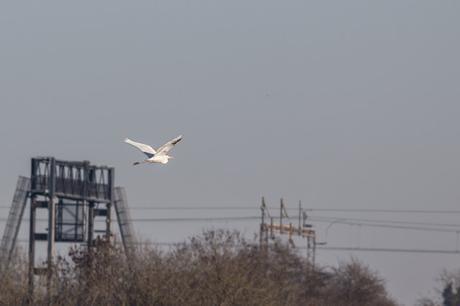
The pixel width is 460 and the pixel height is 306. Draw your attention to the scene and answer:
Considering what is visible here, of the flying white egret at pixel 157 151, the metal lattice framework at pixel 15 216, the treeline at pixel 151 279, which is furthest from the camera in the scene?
the metal lattice framework at pixel 15 216

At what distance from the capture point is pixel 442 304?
145000 millimetres

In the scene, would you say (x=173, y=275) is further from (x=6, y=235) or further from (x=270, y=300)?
(x=6, y=235)

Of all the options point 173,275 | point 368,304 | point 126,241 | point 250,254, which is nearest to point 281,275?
point 250,254

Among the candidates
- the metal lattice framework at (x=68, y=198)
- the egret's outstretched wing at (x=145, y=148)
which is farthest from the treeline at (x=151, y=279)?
the egret's outstretched wing at (x=145, y=148)

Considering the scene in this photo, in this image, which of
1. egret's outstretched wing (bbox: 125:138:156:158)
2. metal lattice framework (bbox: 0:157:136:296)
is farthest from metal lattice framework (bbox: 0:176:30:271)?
egret's outstretched wing (bbox: 125:138:156:158)

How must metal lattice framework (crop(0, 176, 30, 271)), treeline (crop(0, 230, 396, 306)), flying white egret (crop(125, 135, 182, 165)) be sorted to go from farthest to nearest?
metal lattice framework (crop(0, 176, 30, 271)), treeline (crop(0, 230, 396, 306)), flying white egret (crop(125, 135, 182, 165))

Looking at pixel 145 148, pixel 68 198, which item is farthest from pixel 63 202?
pixel 145 148

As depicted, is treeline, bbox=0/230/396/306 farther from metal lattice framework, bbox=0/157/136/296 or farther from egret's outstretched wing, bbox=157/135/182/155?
egret's outstretched wing, bbox=157/135/182/155

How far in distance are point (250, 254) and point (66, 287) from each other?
20130mm

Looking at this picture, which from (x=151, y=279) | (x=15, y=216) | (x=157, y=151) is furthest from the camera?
(x=15, y=216)

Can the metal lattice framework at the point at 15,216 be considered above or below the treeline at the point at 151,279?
above

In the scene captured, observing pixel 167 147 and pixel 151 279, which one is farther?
pixel 151 279

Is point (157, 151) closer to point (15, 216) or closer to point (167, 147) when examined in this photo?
point (167, 147)

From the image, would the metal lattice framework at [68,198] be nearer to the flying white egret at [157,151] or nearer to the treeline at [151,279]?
the treeline at [151,279]
